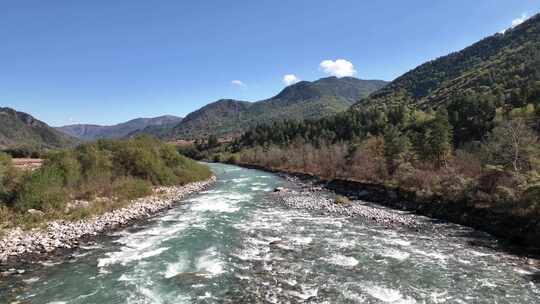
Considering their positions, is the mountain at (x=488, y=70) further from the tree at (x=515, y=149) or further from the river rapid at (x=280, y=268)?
the river rapid at (x=280, y=268)

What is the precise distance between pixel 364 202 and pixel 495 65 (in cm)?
13708

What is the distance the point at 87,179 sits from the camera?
34.8 metres

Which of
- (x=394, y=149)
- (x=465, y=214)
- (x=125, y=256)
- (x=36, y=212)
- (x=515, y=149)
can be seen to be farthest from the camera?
(x=394, y=149)

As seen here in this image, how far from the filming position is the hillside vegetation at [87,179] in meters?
25.5

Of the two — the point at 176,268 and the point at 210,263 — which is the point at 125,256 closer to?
the point at 176,268

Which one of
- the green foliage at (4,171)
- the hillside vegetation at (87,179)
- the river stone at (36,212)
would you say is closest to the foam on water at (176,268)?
the hillside vegetation at (87,179)

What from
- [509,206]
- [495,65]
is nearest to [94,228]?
[509,206]

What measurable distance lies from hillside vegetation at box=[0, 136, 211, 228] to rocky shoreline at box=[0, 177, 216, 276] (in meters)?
1.46

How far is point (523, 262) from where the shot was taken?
17766 millimetres

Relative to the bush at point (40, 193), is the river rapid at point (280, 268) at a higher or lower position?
lower

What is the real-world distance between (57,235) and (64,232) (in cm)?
83

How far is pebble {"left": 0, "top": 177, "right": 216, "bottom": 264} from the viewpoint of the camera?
1908cm

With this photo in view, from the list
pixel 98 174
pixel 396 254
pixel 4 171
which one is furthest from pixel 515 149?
pixel 4 171

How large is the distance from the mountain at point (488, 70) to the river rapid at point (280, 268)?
95019 mm
